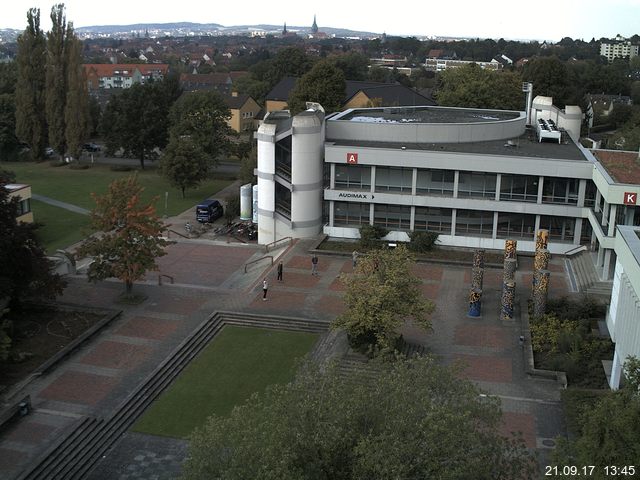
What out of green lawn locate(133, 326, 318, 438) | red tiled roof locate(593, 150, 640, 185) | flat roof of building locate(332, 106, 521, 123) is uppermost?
flat roof of building locate(332, 106, 521, 123)

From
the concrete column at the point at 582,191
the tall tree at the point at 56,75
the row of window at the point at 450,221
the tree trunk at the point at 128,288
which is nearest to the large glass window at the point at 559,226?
the row of window at the point at 450,221

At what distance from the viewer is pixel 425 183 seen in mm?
46094

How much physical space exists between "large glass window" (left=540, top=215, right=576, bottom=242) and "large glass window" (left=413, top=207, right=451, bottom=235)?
586 centimetres

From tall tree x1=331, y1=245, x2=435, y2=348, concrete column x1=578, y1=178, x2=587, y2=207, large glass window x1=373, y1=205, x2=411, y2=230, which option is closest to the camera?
tall tree x1=331, y1=245, x2=435, y2=348

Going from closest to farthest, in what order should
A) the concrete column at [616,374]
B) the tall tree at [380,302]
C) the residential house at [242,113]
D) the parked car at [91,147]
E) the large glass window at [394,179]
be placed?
the concrete column at [616,374] < the tall tree at [380,302] < the large glass window at [394,179] < the parked car at [91,147] < the residential house at [242,113]

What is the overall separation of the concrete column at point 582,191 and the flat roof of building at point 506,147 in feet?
5.78

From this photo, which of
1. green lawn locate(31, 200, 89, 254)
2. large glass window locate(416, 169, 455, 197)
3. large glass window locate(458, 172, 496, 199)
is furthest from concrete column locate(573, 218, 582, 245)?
green lawn locate(31, 200, 89, 254)

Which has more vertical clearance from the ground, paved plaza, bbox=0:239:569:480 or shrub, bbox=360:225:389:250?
shrub, bbox=360:225:389:250

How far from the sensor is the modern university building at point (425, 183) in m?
44.2

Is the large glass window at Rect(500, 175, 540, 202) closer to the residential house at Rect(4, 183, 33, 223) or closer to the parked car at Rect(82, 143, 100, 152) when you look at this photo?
the residential house at Rect(4, 183, 33, 223)

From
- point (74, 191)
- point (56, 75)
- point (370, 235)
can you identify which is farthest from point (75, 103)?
point (370, 235)

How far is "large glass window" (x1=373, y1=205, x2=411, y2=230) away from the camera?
46.9 metres

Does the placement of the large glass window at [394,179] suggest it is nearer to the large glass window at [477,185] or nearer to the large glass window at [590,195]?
the large glass window at [477,185]

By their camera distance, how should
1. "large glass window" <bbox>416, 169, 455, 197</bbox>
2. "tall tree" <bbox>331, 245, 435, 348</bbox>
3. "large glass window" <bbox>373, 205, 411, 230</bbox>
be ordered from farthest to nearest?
"large glass window" <bbox>373, 205, 411, 230</bbox>
"large glass window" <bbox>416, 169, 455, 197</bbox>
"tall tree" <bbox>331, 245, 435, 348</bbox>
